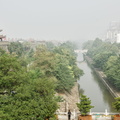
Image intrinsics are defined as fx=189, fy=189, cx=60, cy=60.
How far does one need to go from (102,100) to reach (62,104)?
28.7 ft

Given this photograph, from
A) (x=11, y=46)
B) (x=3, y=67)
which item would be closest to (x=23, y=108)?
(x=3, y=67)

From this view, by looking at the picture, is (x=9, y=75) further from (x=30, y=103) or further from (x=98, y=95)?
(x=98, y=95)

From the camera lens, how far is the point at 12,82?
10203mm

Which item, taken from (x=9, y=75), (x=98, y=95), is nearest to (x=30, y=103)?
(x=9, y=75)

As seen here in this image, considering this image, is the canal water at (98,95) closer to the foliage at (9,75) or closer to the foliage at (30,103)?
the foliage at (30,103)

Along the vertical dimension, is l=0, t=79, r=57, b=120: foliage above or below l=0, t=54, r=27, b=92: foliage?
below

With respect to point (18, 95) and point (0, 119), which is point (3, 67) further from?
point (0, 119)

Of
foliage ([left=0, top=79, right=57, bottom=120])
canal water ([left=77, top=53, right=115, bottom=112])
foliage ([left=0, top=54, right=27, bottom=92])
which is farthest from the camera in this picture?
canal water ([left=77, top=53, right=115, bottom=112])

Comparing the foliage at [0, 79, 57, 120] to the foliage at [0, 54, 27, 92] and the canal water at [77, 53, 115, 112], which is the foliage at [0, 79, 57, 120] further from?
the canal water at [77, 53, 115, 112]

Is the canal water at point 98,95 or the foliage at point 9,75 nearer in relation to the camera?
the foliage at point 9,75

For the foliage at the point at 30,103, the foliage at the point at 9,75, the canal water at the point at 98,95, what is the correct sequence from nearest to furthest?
the foliage at the point at 30,103, the foliage at the point at 9,75, the canal water at the point at 98,95

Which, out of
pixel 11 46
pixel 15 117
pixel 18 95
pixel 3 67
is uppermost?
pixel 11 46

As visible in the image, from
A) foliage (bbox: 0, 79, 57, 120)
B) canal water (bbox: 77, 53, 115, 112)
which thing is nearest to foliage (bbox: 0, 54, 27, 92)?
foliage (bbox: 0, 79, 57, 120)

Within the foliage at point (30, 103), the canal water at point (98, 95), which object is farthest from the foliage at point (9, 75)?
the canal water at point (98, 95)
